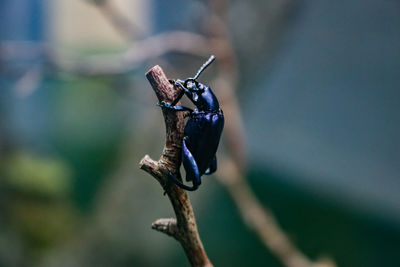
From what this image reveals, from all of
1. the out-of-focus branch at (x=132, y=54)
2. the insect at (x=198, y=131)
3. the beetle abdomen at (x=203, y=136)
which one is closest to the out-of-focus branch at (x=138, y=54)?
the out-of-focus branch at (x=132, y=54)

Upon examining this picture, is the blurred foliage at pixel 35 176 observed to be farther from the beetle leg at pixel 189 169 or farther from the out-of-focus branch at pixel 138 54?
the beetle leg at pixel 189 169

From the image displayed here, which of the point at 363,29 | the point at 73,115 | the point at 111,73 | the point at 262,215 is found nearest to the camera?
the point at 262,215

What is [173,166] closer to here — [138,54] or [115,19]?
[138,54]

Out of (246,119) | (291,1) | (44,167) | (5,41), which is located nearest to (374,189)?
(246,119)

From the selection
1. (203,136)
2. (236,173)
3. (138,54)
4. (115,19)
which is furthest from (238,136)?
(203,136)

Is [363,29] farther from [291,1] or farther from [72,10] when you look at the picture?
[72,10]

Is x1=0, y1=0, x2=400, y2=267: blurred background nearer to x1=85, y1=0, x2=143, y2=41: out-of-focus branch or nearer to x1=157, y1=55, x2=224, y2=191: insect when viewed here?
x1=85, y1=0, x2=143, y2=41: out-of-focus branch
